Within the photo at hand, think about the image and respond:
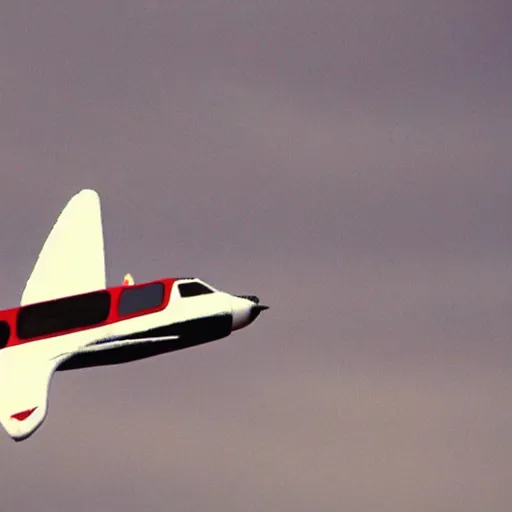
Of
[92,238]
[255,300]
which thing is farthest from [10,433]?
[92,238]

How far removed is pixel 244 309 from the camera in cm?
7600

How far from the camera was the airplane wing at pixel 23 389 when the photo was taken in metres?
68.2

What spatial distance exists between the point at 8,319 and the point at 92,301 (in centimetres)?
441

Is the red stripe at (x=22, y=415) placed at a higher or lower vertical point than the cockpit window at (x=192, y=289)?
lower

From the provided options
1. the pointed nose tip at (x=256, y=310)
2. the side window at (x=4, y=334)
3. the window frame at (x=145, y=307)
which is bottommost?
the side window at (x=4, y=334)

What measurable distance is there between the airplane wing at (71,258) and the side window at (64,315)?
6.37 m

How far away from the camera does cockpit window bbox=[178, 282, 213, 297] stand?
75875 millimetres

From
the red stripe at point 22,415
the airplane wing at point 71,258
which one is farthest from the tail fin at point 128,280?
the red stripe at point 22,415

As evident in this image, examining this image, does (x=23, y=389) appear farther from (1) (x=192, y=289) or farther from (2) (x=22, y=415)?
(1) (x=192, y=289)

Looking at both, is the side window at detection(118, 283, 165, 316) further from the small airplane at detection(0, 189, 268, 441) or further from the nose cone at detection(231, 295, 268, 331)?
the nose cone at detection(231, 295, 268, 331)

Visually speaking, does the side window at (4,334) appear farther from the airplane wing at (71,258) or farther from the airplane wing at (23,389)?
the airplane wing at (71,258)

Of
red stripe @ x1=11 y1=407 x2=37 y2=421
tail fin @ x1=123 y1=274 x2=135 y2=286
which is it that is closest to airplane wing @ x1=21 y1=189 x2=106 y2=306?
tail fin @ x1=123 y1=274 x2=135 y2=286

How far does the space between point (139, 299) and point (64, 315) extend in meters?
3.79

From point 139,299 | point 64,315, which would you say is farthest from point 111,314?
point 64,315
